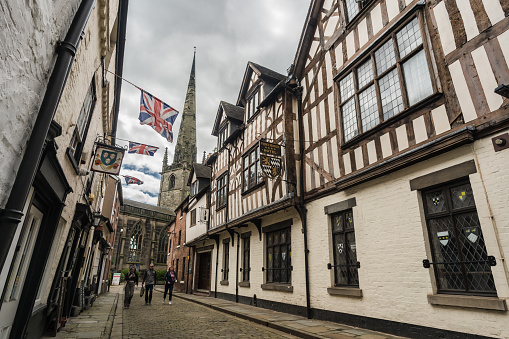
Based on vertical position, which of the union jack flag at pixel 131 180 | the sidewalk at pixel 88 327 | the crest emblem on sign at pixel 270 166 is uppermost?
the union jack flag at pixel 131 180

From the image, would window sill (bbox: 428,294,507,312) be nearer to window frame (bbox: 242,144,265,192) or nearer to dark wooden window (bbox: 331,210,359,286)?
dark wooden window (bbox: 331,210,359,286)

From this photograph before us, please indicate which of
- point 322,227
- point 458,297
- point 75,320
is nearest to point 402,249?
point 458,297

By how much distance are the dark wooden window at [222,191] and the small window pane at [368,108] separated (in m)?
8.42

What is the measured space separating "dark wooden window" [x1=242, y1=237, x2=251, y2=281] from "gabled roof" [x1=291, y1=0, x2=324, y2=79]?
23.3 feet

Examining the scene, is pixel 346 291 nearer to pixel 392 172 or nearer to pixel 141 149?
pixel 392 172

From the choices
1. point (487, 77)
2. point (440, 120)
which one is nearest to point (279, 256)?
point (440, 120)

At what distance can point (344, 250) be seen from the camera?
7.16 metres

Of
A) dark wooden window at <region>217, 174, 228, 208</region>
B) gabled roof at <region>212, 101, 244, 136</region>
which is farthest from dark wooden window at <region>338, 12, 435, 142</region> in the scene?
gabled roof at <region>212, 101, 244, 136</region>

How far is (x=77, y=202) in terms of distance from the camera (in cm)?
718

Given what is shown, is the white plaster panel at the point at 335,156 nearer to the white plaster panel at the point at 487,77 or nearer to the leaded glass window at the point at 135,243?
the white plaster panel at the point at 487,77

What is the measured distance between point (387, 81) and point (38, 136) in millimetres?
6693

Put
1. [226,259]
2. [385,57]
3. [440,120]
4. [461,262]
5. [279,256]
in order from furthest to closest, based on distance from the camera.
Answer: [226,259], [279,256], [385,57], [440,120], [461,262]

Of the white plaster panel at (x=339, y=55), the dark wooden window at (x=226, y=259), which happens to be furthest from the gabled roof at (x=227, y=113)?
the white plaster panel at (x=339, y=55)

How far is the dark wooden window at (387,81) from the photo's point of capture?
5.91m
